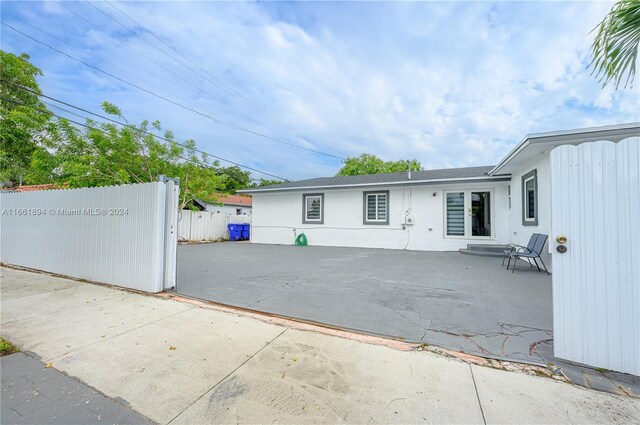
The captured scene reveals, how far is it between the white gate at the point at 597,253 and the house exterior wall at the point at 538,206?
385 centimetres

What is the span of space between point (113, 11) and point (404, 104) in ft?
39.0

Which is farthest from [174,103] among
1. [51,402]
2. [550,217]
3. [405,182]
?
[550,217]

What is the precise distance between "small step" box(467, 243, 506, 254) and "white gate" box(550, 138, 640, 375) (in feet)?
24.1

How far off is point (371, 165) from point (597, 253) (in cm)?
2947

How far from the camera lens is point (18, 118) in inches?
443

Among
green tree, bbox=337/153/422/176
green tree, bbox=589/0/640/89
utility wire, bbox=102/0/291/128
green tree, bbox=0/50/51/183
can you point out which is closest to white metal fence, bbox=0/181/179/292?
green tree, bbox=589/0/640/89

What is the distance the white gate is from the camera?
209 centimetres

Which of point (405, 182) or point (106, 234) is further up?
point (405, 182)

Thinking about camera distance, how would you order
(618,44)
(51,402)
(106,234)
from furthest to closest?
(106,234)
(618,44)
(51,402)

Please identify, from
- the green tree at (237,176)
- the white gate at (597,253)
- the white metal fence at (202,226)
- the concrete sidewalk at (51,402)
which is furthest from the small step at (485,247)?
the green tree at (237,176)

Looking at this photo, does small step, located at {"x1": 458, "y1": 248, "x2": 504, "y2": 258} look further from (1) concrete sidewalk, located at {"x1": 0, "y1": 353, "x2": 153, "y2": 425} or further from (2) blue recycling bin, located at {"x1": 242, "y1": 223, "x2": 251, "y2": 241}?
(2) blue recycling bin, located at {"x1": 242, "y1": 223, "x2": 251, "y2": 241}

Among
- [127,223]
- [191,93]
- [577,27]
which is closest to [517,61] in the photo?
[577,27]

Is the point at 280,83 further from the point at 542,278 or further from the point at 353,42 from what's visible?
the point at 542,278

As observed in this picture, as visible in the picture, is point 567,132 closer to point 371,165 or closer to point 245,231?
point 245,231
